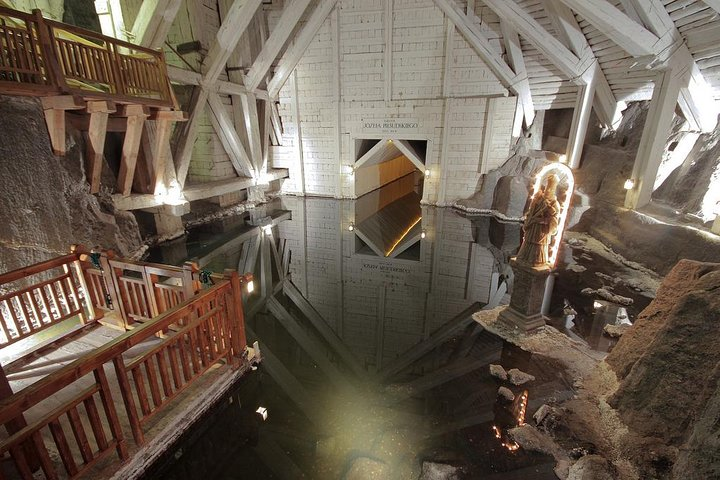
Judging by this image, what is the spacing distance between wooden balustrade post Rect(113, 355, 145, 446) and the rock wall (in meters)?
3.89

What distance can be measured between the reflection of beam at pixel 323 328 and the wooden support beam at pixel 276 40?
9.21 meters

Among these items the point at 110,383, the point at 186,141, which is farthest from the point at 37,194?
the point at 186,141

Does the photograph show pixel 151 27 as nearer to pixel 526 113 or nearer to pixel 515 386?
pixel 515 386

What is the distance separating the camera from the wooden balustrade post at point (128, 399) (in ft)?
8.40

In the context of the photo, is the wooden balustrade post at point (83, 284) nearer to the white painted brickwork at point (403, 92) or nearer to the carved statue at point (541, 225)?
the carved statue at point (541, 225)

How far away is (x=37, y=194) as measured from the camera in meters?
5.43

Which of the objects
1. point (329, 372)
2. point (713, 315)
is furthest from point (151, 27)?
point (713, 315)

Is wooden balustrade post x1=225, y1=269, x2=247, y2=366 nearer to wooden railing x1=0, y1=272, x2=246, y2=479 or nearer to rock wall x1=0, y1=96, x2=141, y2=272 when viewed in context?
wooden railing x1=0, y1=272, x2=246, y2=479

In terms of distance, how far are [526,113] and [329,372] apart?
38.4 ft

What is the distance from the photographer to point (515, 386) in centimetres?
393

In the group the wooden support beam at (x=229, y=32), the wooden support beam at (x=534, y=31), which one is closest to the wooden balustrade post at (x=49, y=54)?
the wooden support beam at (x=229, y=32)

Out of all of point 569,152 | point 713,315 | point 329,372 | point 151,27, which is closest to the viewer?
point 713,315

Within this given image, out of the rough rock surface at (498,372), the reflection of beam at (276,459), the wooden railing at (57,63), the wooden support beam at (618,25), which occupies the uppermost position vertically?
the wooden support beam at (618,25)

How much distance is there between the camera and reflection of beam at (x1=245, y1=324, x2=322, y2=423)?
3.69 meters
